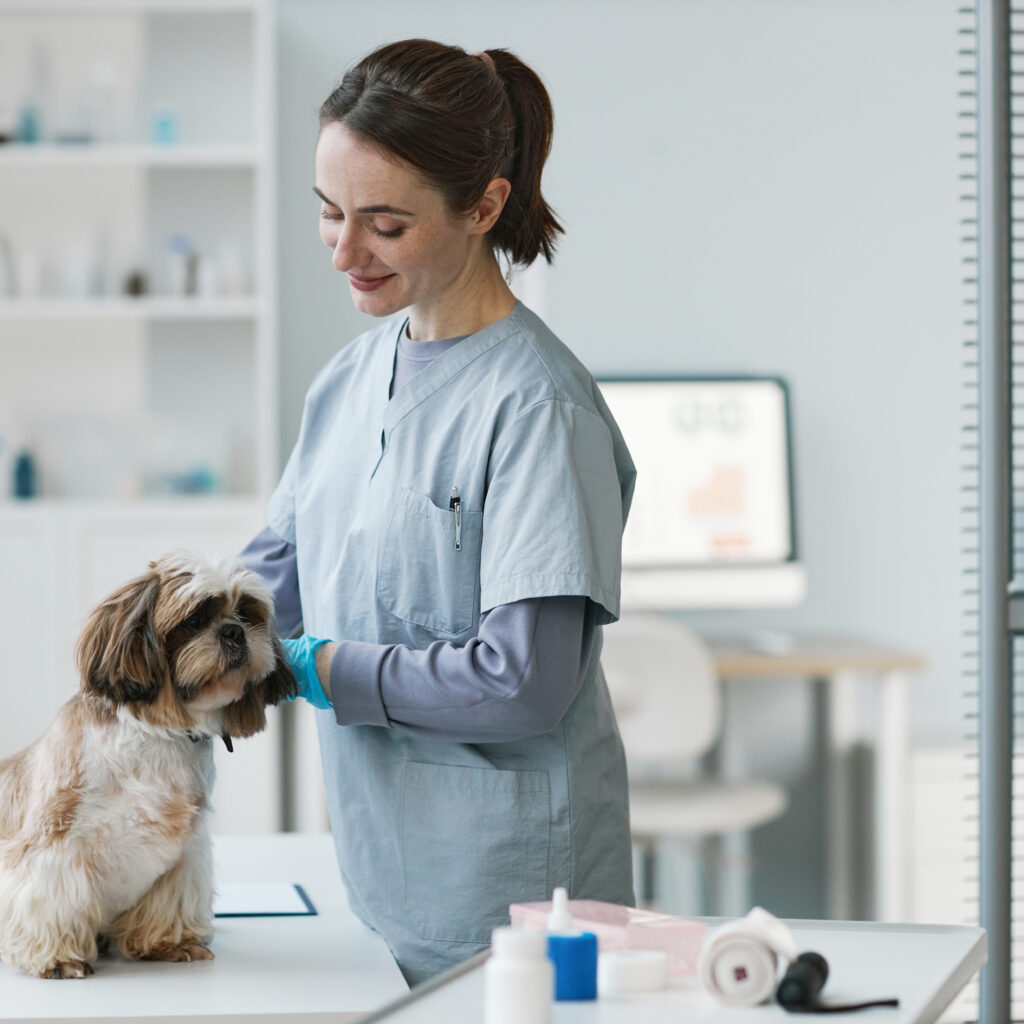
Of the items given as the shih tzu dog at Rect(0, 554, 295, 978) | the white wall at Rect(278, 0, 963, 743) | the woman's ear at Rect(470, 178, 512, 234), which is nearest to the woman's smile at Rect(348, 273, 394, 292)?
the woman's ear at Rect(470, 178, 512, 234)

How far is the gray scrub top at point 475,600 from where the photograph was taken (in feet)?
4.09

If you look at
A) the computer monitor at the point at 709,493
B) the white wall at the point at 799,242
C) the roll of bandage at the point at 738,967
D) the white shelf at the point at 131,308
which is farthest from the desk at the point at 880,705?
the roll of bandage at the point at 738,967

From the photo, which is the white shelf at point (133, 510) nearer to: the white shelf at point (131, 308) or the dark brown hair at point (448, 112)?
the white shelf at point (131, 308)

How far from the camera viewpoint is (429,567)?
1300mm

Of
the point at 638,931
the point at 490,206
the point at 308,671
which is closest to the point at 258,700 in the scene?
the point at 308,671

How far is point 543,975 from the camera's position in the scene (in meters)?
0.86

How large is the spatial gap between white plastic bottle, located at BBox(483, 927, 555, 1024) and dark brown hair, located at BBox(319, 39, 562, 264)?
72 centimetres

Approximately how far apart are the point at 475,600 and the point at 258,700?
0.76 ft

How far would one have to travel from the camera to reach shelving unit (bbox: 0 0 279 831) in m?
3.53

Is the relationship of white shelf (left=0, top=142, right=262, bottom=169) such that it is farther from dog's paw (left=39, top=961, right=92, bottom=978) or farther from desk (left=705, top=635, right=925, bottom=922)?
→ dog's paw (left=39, top=961, right=92, bottom=978)

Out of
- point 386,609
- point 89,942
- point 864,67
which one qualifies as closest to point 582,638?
point 386,609

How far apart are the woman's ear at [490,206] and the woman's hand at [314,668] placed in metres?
0.45

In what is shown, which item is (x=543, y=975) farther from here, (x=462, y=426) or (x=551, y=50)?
(x=551, y=50)

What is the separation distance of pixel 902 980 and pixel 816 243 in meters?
3.20
